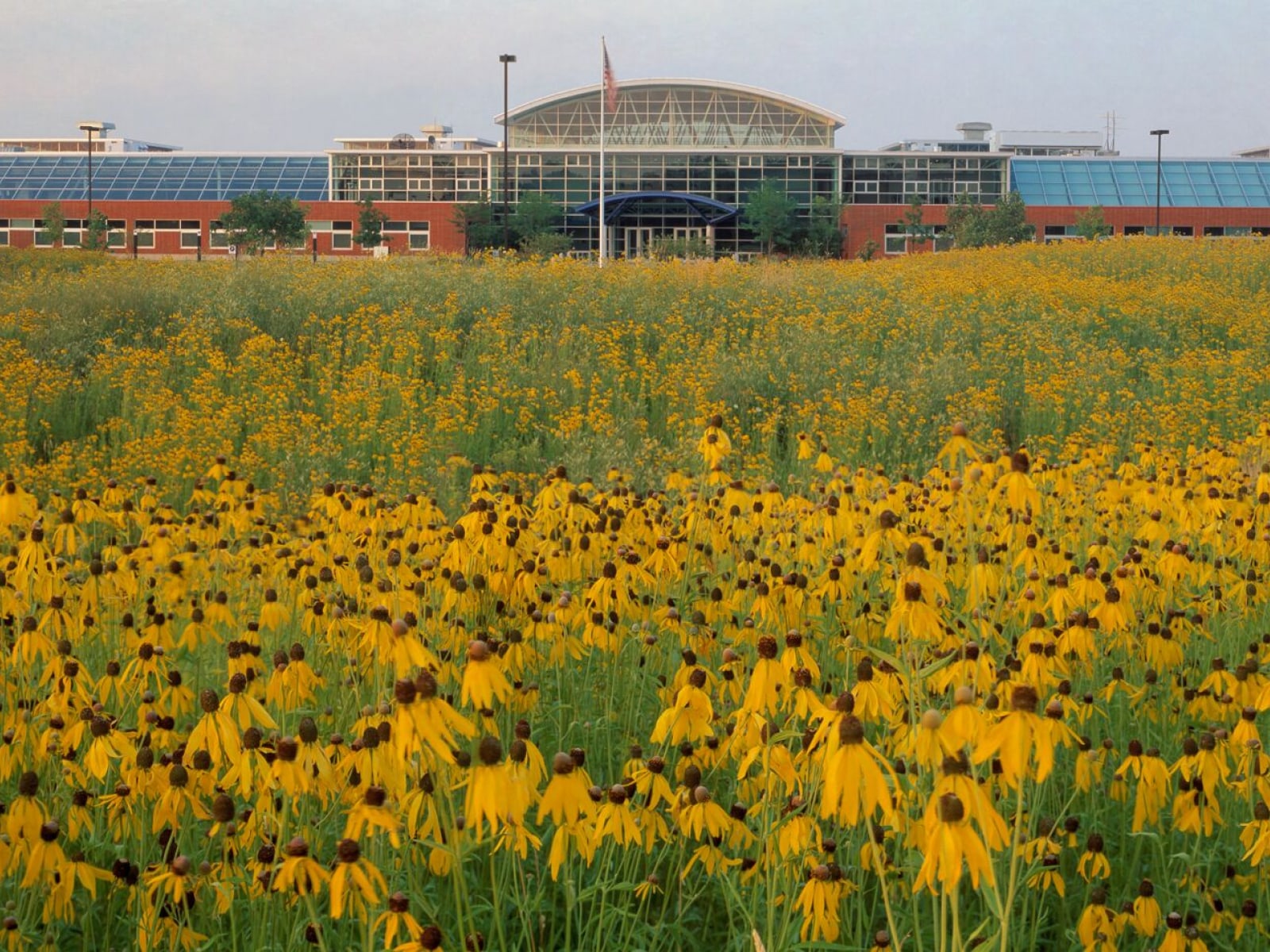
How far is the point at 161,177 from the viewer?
49344 millimetres

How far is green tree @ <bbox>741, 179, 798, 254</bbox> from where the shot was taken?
140 ft

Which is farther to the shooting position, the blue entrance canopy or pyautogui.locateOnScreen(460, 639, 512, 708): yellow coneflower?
the blue entrance canopy

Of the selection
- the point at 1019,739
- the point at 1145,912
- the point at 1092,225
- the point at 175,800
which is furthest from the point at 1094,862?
the point at 1092,225

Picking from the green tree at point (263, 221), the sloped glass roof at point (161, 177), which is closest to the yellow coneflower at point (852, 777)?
→ the green tree at point (263, 221)

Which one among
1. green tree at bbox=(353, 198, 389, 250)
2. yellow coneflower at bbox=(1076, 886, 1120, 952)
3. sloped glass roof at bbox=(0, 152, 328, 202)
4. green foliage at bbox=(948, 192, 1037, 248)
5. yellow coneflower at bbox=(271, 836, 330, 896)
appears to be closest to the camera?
yellow coneflower at bbox=(271, 836, 330, 896)

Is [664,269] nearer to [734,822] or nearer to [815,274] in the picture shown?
[815,274]

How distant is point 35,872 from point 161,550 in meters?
1.56

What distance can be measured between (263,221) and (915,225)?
2201cm

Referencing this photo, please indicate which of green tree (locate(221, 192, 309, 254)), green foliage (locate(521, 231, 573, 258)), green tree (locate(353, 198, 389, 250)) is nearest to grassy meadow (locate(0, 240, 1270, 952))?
green foliage (locate(521, 231, 573, 258))

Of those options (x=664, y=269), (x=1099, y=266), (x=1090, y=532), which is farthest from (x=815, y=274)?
(x=1090, y=532)

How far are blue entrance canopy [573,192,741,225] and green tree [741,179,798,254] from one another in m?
1.91

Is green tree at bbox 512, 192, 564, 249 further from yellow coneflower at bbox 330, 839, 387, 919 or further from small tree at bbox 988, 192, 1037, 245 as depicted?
yellow coneflower at bbox 330, 839, 387, 919

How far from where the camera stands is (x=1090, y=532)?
4949 millimetres

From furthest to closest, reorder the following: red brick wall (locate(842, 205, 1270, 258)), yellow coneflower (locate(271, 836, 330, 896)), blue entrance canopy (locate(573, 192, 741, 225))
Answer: red brick wall (locate(842, 205, 1270, 258)) < blue entrance canopy (locate(573, 192, 741, 225)) < yellow coneflower (locate(271, 836, 330, 896))
